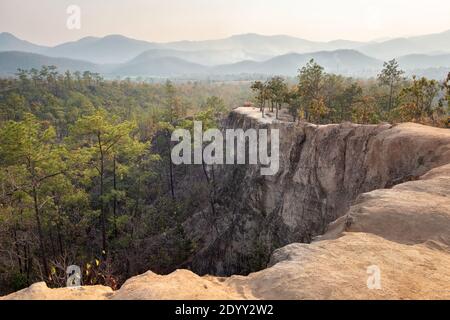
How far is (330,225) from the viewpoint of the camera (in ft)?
40.9

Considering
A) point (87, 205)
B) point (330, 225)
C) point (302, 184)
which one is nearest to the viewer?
point (330, 225)

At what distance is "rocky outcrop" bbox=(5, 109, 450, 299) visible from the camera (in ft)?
23.5

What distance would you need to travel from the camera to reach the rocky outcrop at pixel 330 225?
23.5 feet

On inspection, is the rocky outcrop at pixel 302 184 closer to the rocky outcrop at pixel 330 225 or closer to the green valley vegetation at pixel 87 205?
the rocky outcrop at pixel 330 225

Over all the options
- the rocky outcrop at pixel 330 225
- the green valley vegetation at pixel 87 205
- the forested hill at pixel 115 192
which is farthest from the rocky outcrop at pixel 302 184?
the green valley vegetation at pixel 87 205

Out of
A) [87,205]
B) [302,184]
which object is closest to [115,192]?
[87,205]

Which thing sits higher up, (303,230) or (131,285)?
(131,285)

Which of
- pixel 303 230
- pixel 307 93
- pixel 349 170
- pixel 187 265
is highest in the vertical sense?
pixel 307 93

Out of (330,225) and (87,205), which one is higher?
(330,225)

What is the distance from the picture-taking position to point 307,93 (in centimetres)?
4269

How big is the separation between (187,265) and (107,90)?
7912cm

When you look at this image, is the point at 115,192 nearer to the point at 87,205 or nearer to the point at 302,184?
the point at 87,205

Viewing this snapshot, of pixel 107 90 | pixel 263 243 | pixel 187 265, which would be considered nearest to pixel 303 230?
pixel 263 243
